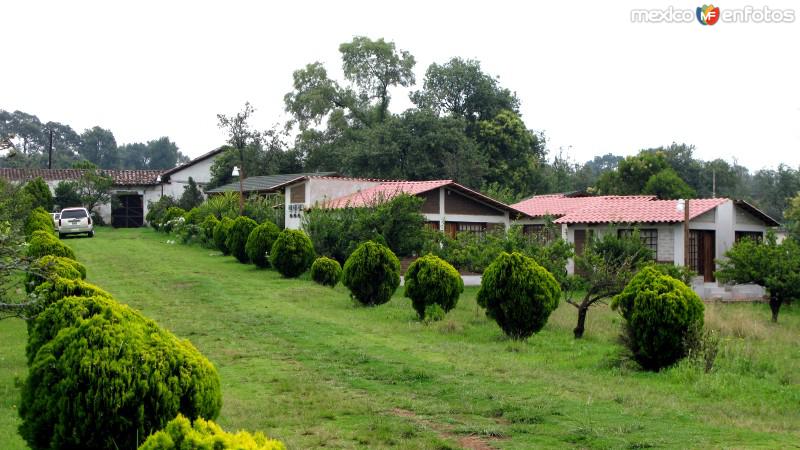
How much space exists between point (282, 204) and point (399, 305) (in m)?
17.1

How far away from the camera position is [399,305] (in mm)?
20625

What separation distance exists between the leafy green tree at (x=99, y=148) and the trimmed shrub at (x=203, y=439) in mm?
103819

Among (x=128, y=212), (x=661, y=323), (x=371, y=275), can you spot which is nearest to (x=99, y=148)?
(x=128, y=212)

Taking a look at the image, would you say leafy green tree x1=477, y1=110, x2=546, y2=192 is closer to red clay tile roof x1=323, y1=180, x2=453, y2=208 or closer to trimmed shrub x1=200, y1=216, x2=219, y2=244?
red clay tile roof x1=323, y1=180, x2=453, y2=208

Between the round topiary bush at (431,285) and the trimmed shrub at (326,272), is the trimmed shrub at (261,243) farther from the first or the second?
the round topiary bush at (431,285)

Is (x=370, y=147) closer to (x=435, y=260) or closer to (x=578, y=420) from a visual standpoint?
(x=435, y=260)

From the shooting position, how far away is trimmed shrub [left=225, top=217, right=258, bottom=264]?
94.7ft

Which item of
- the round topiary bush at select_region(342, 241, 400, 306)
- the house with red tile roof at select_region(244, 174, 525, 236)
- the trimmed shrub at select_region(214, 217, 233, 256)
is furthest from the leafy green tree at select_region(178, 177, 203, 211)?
the round topiary bush at select_region(342, 241, 400, 306)

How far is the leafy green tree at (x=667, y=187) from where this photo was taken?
160ft

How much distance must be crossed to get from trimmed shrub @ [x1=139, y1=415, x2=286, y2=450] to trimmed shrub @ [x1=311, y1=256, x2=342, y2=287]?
1971cm

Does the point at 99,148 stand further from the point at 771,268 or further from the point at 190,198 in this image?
the point at 771,268

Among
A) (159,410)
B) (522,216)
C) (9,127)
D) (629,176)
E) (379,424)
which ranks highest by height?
(9,127)

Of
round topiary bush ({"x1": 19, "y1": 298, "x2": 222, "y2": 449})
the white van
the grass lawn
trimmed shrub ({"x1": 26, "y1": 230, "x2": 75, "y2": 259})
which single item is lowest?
the grass lawn

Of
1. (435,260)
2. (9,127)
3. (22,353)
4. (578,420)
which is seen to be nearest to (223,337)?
(22,353)
